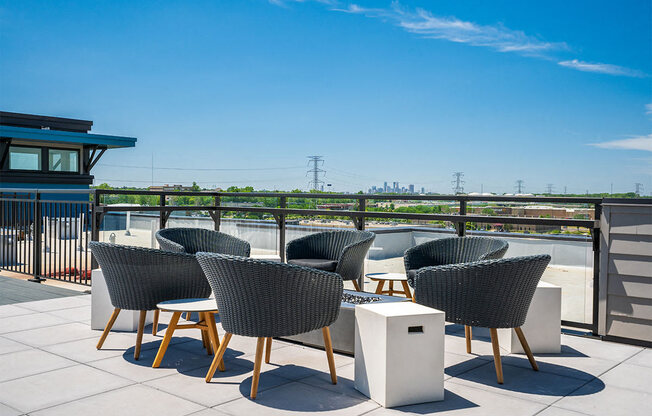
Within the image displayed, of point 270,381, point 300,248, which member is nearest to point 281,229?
point 300,248

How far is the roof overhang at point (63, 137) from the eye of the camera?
1762 centimetres

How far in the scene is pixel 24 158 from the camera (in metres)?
18.8

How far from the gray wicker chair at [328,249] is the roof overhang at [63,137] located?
15.4m

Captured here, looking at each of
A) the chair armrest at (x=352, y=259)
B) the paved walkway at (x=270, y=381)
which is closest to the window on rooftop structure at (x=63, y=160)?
the paved walkway at (x=270, y=381)

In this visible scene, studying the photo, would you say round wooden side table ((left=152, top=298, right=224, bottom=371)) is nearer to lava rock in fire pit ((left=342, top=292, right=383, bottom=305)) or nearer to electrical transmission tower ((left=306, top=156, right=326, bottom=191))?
lava rock in fire pit ((left=342, top=292, right=383, bottom=305))

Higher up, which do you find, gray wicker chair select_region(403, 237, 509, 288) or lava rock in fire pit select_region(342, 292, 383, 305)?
gray wicker chair select_region(403, 237, 509, 288)

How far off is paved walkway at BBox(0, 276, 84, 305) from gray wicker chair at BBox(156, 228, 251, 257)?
1588mm

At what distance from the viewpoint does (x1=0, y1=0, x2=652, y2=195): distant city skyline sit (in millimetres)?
47969

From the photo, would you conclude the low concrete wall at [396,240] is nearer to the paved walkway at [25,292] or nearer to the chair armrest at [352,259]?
the chair armrest at [352,259]

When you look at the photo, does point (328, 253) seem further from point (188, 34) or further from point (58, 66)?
point (188, 34)

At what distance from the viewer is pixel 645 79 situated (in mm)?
61906

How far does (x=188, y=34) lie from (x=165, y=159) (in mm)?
16991

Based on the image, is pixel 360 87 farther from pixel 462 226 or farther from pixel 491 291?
pixel 491 291

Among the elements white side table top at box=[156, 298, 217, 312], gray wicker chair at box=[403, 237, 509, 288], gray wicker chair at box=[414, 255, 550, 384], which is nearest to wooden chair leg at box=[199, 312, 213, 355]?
white side table top at box=[156, 298, 217, 312]
